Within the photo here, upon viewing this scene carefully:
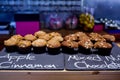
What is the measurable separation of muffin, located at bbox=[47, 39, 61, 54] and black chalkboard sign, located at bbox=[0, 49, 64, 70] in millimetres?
38

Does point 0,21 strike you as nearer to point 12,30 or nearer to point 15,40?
point 12,30

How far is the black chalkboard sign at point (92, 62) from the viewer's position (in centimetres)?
122

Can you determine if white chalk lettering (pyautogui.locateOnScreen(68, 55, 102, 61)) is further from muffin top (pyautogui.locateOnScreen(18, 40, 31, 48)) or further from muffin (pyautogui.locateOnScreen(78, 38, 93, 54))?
muffin top (pyautogui.locateOnScreen(18, 40, 31, 48))

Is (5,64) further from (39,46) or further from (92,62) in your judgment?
(92,62)

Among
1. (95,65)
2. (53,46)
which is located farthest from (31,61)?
(95,65)

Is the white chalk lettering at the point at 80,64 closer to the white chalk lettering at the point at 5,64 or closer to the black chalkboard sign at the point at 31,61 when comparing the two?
the black chalkboard sign at the point at 31,61

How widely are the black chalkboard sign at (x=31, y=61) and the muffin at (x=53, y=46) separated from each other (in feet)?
0.12

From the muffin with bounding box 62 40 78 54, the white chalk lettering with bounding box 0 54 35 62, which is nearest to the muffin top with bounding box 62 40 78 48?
the muffin with bounding box 62 40 78 54

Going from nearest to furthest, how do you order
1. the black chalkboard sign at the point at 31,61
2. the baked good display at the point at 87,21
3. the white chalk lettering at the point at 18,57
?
the black chalkboard sign at the point at 31,61 → the white chalk lettering at the point at 18,57 → the baked good display at the point at 87,21

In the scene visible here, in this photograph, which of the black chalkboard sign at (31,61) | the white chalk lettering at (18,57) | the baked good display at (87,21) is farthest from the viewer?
the baked good display at (87,21)

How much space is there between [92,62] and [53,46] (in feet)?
1.01

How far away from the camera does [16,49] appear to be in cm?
147

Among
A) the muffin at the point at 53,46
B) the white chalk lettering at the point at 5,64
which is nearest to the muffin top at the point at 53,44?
the muffin at the point at 53,46

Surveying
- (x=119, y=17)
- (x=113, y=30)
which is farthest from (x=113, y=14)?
(x=113, y=30)
